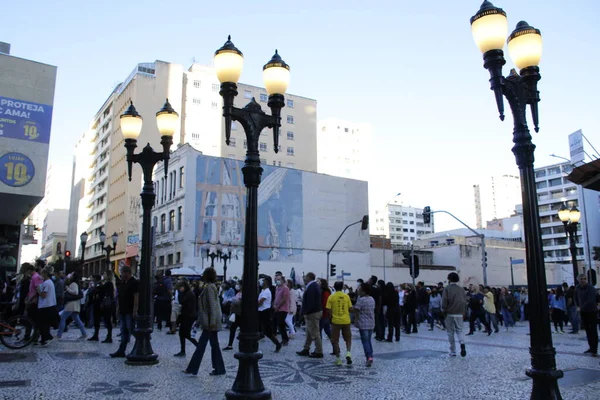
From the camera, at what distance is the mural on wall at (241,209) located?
47031 mm

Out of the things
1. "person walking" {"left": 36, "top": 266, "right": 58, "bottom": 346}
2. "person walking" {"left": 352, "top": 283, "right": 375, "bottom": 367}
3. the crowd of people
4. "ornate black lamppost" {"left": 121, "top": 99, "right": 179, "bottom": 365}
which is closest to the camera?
the crowd of people

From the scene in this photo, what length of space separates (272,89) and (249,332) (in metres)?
3.50

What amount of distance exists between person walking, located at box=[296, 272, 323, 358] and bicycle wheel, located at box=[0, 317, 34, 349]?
245 inches

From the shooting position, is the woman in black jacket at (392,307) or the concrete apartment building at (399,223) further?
the concrete apartment building at (399,223)

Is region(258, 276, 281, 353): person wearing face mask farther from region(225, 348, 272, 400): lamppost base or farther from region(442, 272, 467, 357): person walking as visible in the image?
region(225, 348, 272, 400): lamppost base

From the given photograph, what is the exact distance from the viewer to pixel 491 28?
6.43 metres

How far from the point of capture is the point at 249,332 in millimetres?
6785

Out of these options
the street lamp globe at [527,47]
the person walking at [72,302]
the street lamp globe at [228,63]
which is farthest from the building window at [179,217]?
the street lamp globe at [527,47]

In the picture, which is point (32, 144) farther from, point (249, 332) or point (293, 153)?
point (293, 153)

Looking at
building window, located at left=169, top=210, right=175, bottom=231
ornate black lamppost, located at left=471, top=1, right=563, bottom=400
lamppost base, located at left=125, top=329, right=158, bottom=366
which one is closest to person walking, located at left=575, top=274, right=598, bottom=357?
ornate black lamppost, located at left=471, top=1, right=563, bottom=400

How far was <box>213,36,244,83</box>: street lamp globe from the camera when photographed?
7441 mm

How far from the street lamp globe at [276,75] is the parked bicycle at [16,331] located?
847cm

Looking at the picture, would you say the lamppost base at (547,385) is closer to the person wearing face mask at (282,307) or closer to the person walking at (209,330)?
the person walking at (209,330)

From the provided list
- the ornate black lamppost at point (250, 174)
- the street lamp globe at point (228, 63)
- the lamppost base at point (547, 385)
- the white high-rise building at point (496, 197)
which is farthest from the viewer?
the white high-rise building at point (496, 197)
